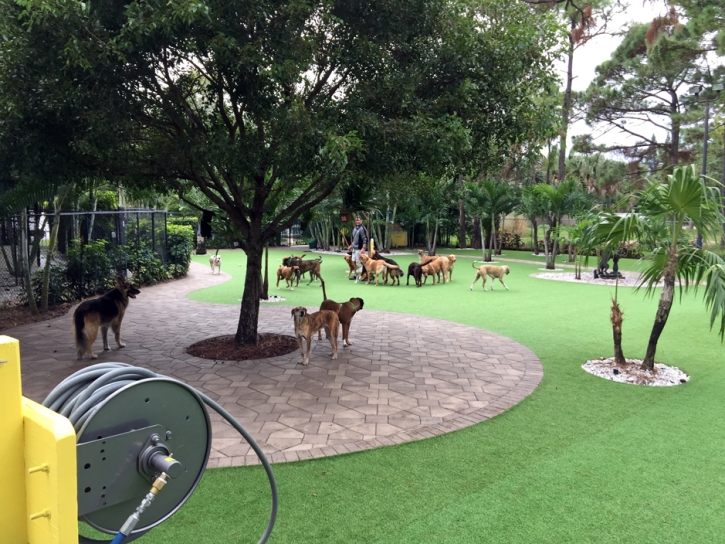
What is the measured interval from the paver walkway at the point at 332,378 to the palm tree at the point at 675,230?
Answer: 1.84 m

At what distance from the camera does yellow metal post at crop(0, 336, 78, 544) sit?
51.3 inches

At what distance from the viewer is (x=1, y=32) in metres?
4.95

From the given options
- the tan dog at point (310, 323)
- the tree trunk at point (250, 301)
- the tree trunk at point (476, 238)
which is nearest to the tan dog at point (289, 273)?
the tree trunk at point (250, 301)

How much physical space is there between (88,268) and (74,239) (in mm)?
1236

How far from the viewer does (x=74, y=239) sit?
1247 cm

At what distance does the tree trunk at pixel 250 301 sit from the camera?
7.28m

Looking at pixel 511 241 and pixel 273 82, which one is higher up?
pixel 273 82

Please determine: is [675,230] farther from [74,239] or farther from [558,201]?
[558,201]

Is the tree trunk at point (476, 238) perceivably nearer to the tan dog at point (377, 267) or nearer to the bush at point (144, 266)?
the tan dog at point (377, 267)

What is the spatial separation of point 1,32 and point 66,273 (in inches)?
296

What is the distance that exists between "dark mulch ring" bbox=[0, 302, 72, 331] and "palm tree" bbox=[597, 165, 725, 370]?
963cm

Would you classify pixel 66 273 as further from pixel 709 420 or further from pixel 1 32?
pixel 709 420

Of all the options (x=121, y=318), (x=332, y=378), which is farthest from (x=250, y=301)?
(x=332, y=378)

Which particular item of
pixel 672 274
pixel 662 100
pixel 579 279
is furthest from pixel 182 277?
pixel 662 100
